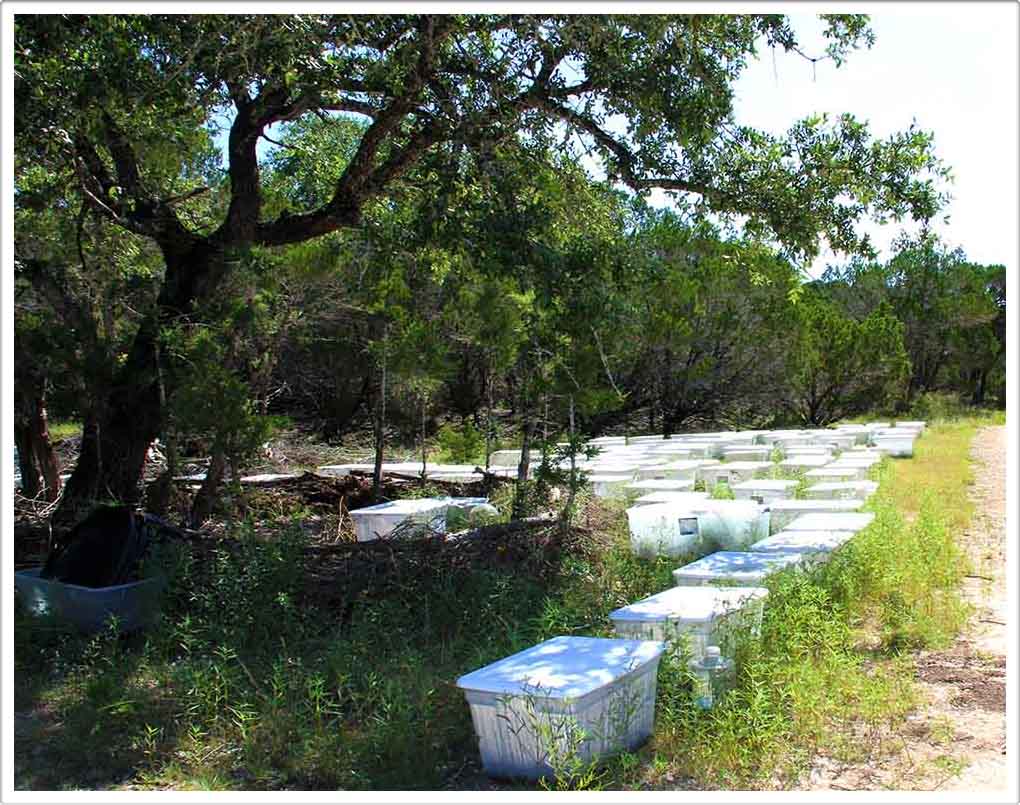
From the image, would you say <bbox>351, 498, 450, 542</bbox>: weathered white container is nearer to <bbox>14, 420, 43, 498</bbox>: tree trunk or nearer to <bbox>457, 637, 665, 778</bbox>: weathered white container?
<bbox>14, 420, 43, 498</bbox>: tree trunk

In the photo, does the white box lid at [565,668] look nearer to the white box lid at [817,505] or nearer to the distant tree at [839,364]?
the white box lid at [817,505]

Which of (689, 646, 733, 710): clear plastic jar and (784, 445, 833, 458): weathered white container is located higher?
(784, 445, 833, 458): weathered white container

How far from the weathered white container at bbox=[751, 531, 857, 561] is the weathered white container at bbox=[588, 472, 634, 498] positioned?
2.47 m

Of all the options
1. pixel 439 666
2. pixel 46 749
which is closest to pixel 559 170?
pixel 439 666

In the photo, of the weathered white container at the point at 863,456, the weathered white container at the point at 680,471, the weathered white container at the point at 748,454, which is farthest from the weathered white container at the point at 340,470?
the weathered white container at the point at 863,456

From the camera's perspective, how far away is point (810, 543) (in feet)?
20.5

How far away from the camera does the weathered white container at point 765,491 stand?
348 inches

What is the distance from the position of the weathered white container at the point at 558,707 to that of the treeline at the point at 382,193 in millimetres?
2904

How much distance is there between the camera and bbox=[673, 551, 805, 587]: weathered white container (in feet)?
17.4

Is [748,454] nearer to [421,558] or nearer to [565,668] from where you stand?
[421,558]

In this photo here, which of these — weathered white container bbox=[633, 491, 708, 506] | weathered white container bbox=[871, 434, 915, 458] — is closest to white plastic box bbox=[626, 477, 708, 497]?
weathered white container bbox=[633, 491, 708, 506]

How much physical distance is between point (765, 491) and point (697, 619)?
4701 mm

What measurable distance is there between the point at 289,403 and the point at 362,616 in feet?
43.4

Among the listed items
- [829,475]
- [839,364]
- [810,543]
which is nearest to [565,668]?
[810,543]
